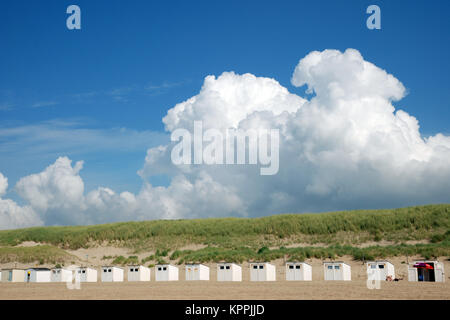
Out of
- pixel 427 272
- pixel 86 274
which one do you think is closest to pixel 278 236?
pixel 86 274

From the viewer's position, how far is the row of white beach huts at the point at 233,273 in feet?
140

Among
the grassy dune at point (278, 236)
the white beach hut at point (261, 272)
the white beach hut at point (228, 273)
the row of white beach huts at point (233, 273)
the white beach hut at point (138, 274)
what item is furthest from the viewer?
the grassy dune at point (278, 236)

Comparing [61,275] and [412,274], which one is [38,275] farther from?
[412,274]

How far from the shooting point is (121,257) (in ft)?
224

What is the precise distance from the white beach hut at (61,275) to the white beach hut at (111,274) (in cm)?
318

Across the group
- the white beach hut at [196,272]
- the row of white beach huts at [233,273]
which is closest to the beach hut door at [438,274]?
the row of white beach huts at [233,273]

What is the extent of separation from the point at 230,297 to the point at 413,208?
54.4 metres

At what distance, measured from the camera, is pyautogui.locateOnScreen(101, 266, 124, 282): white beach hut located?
4906 cm

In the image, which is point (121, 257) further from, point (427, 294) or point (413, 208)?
point (427, 294)

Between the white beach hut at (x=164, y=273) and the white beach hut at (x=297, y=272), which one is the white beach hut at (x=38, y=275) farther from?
the white beach hut at (x=297, y=272)

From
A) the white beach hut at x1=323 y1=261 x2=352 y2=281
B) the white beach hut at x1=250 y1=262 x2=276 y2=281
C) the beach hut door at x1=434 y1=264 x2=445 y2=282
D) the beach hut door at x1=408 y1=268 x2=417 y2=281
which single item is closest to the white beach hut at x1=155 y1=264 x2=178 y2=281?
the white beach hut at x1=250 y1=262 x2=276 y2=281
